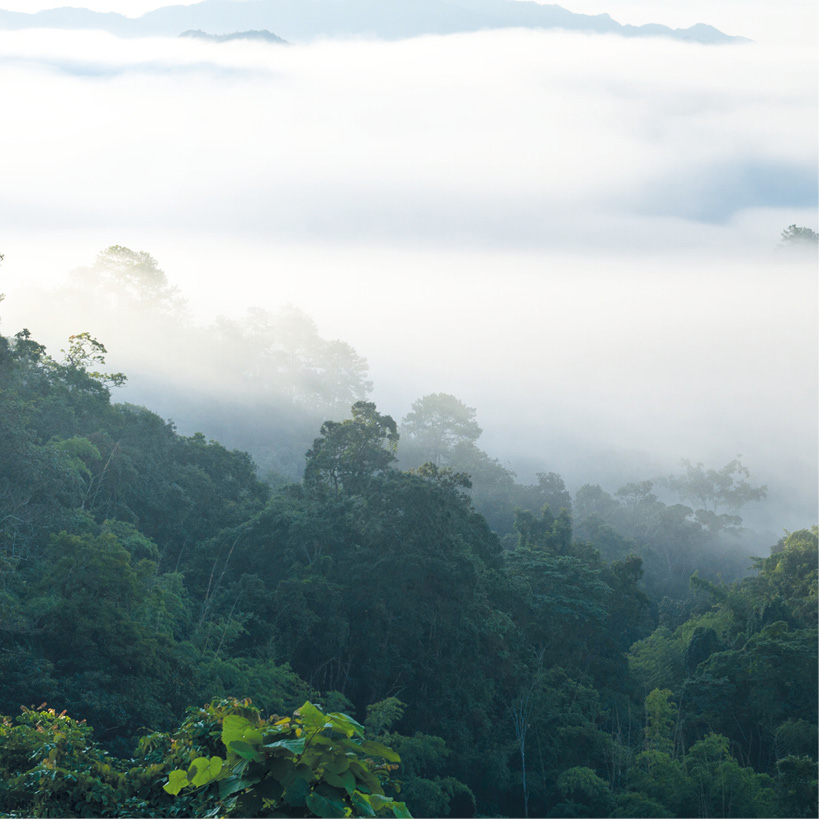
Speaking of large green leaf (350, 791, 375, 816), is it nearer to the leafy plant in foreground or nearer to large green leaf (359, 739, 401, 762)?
the leafy plant in foreground

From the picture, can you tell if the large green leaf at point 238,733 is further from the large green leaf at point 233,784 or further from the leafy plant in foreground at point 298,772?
the large green leaf at point 233,784

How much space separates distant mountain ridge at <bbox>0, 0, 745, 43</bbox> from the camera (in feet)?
377

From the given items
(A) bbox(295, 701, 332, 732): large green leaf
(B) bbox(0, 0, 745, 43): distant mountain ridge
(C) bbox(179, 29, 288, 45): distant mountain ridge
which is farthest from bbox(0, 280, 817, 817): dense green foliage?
(C) bbox(179, 29, 288, 45): distant mountain ridge

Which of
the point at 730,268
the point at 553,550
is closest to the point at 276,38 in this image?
the point at 730,268

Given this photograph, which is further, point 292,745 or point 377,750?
point 377,750

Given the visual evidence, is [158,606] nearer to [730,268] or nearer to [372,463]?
[372,463]

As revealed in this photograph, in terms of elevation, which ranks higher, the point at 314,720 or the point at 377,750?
the point at 314,720

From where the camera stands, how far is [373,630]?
52.7 ft

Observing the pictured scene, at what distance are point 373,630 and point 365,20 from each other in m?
127

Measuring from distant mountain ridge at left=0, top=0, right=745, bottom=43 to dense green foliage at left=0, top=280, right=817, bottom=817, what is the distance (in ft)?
313

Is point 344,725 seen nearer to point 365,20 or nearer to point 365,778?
point 365,778

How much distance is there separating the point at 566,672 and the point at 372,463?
19.6 feet

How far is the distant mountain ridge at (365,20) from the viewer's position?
377 ft

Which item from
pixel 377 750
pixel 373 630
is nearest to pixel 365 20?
pixel 373 630
